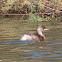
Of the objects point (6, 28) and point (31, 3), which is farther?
point (31, 3)

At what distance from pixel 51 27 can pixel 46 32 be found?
1.13 meters

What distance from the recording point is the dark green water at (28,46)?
8.57 m

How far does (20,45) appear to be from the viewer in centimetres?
1027

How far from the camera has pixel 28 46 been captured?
399 inches

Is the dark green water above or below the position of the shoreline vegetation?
below

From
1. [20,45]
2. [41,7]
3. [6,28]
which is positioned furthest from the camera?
[41,7]

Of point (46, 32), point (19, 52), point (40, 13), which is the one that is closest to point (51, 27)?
point (46, 32)

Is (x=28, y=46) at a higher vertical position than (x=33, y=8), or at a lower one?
lower

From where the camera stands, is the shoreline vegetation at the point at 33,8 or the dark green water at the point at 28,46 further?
the shoreline vegetation at the point at 33,8

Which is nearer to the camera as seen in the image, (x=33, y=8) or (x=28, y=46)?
(x=28, y=46)

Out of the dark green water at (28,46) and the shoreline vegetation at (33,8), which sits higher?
the shoreline vegetation at (33,8)

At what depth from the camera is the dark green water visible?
857 centimetres

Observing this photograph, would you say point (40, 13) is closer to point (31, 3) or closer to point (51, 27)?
point (31, 3)

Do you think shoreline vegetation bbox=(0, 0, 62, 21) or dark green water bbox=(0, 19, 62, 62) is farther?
shoreline vegetation bbox=(0, 0, 62, 21)
